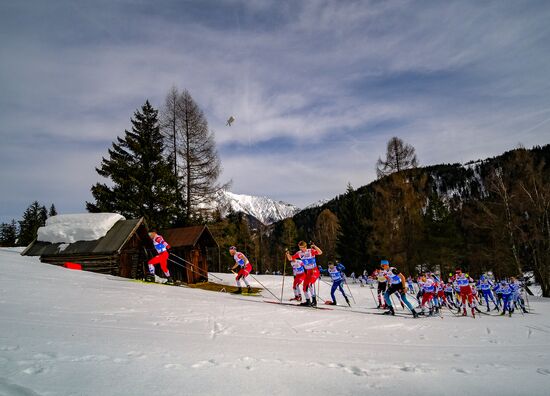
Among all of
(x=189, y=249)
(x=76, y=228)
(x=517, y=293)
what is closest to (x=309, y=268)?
(x=517, y=293)

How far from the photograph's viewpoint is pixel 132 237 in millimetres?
24641

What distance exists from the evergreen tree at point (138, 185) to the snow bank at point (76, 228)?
20.7ft

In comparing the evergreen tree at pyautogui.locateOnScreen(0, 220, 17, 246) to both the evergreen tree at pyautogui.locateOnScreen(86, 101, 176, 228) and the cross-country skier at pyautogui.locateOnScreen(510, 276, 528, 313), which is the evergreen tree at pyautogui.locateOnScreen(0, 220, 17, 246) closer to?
the evergreen tree at pyautogui.locateOnScreen(86, 101, 176, 228)

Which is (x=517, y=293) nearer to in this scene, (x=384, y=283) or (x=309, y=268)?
(x=384, y=283)

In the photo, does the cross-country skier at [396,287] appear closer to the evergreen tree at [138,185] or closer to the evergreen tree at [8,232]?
the evergreen tree at [138,185]

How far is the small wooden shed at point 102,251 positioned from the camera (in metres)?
22.0

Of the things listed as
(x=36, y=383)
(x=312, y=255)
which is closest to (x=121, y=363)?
(x=36, y=383)

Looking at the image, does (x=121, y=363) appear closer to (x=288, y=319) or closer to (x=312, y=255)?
(x=288, y=319)

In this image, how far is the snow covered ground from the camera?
381 cm

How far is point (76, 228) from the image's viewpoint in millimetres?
23375

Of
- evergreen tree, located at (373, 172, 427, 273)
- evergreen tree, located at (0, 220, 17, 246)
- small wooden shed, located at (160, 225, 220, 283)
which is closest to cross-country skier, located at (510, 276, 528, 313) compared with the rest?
evergreen tree, located at (373, 172, 427, 273)

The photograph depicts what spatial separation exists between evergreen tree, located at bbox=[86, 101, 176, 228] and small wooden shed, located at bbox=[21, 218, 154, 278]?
6632 mm

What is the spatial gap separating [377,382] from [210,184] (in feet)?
91.8

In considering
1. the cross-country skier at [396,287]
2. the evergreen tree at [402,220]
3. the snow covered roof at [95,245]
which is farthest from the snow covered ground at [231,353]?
the evergreen tree at [402,220]
